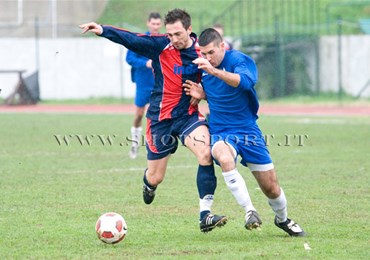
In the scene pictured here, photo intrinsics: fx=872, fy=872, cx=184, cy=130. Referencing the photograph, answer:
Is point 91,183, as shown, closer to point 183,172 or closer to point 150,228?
point 183,172

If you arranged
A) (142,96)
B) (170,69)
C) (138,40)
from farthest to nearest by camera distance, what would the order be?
(142,96) < (170,69) < (138,40)

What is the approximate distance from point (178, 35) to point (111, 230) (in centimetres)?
202

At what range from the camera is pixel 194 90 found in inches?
311

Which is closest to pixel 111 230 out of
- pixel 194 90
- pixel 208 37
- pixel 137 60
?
pixel 194 90

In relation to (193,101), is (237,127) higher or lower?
lower

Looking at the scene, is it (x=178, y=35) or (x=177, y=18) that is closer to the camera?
(x=177, y=18)

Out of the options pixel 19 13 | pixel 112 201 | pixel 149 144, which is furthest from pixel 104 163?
pixel 19 13

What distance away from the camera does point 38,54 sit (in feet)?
98.7

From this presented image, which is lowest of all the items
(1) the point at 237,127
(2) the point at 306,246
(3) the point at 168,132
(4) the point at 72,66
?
(4) the point at 72,66

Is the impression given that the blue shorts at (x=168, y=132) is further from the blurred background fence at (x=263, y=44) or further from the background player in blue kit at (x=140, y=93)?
the blurred background fence at (x=263, y=44)

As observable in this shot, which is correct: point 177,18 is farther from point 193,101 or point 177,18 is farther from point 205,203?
point 205,203

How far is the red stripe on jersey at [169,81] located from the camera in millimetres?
8211

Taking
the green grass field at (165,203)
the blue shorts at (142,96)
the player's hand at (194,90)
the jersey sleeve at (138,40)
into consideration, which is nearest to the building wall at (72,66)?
the green grass field at (165,203)

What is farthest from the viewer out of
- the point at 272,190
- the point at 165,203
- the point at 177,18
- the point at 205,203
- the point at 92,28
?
the point at 165,203
